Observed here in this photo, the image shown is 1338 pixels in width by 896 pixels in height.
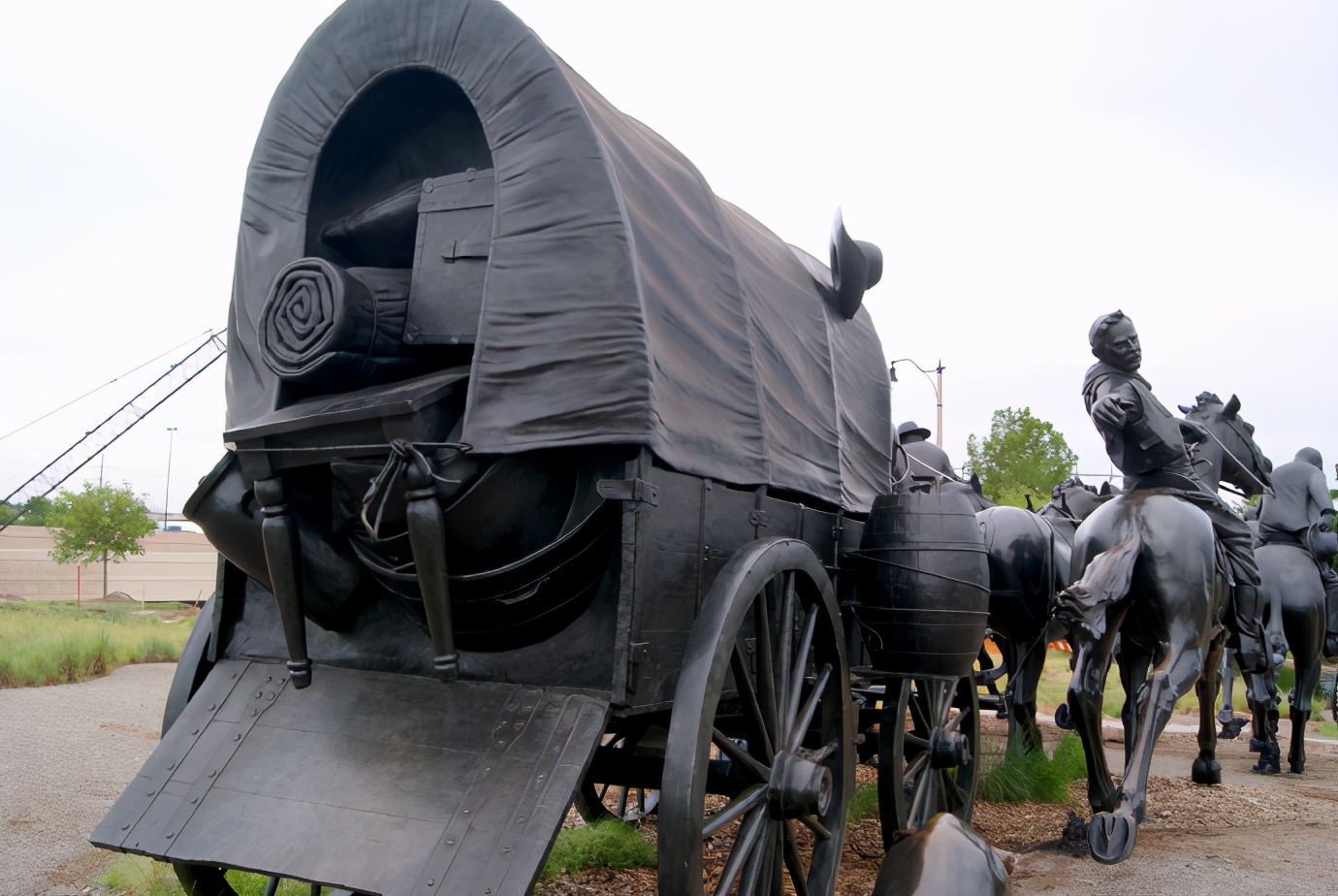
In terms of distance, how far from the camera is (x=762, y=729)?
3.35 metres

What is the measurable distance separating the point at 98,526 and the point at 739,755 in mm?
29773

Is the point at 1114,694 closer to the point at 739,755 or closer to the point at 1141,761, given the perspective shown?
the point at 1141,761

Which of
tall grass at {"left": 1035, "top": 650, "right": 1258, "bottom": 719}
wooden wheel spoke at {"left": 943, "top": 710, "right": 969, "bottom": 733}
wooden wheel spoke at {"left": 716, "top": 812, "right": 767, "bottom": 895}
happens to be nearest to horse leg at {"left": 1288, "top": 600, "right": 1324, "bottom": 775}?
tall grass at {"left": 1035, "top": 650, "right": 1258, "bottom": 719}

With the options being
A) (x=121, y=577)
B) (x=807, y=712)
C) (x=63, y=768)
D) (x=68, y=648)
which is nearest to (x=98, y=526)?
(x=121, y=577)

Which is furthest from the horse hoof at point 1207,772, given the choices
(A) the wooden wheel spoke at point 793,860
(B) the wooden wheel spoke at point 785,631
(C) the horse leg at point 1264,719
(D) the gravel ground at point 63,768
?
(D) the gravel ground at point 63,768

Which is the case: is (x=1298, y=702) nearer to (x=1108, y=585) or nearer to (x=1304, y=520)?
(x=1304, y=520)

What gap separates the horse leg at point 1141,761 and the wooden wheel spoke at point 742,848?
260cm

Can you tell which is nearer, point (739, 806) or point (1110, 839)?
point (739, 806)

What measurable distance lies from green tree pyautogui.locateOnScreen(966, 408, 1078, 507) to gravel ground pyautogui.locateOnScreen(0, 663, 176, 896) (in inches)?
906

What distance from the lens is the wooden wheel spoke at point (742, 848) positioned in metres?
3.00

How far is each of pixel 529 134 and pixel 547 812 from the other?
6.40 ft

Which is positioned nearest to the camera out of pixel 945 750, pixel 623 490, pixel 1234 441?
pixel 623 490

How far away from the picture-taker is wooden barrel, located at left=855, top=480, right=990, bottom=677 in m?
4.26

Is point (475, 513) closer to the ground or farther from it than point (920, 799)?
farther from it
